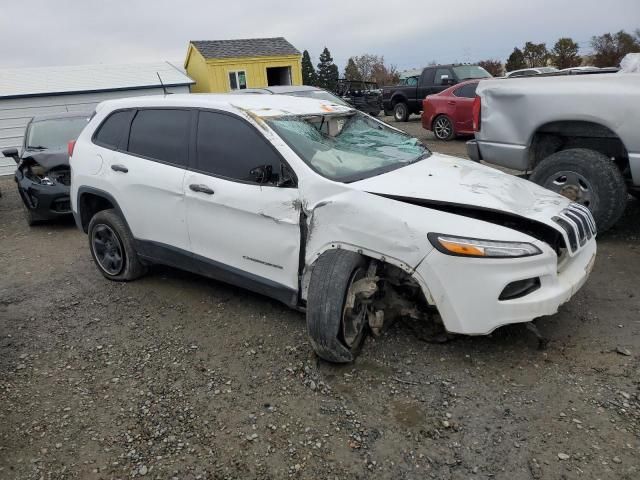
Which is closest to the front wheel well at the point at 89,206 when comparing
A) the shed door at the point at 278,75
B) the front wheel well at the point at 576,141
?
the front wheel well at the point at 576,141

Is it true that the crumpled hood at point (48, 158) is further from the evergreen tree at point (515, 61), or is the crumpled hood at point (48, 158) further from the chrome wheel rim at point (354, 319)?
the evergreen tree at point (515, 61)

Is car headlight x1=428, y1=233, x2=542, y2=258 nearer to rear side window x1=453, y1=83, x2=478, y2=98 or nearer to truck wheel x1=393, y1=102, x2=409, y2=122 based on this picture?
rear side window x1=453, y1=83, x2=478, y2=98

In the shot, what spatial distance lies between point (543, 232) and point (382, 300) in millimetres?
1102

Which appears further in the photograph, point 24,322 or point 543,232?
point 24,322

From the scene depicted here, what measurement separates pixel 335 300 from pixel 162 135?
2.19 m

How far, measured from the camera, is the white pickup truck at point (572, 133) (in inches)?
177

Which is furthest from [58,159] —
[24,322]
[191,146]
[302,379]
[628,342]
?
[628,342]

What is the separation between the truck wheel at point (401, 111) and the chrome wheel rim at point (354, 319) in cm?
1545

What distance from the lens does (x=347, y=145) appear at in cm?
379

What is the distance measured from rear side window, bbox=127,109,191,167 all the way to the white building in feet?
42.9

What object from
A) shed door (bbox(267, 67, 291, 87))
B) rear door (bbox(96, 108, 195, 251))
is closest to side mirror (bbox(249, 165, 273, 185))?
rear door (bbox(96, 108, 195, 251))

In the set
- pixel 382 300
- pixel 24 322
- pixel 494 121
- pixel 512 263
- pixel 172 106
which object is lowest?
pixel 24 322

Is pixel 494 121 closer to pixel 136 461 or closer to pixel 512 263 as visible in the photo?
pixel 512 263

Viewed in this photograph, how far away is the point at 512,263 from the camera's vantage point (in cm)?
278
